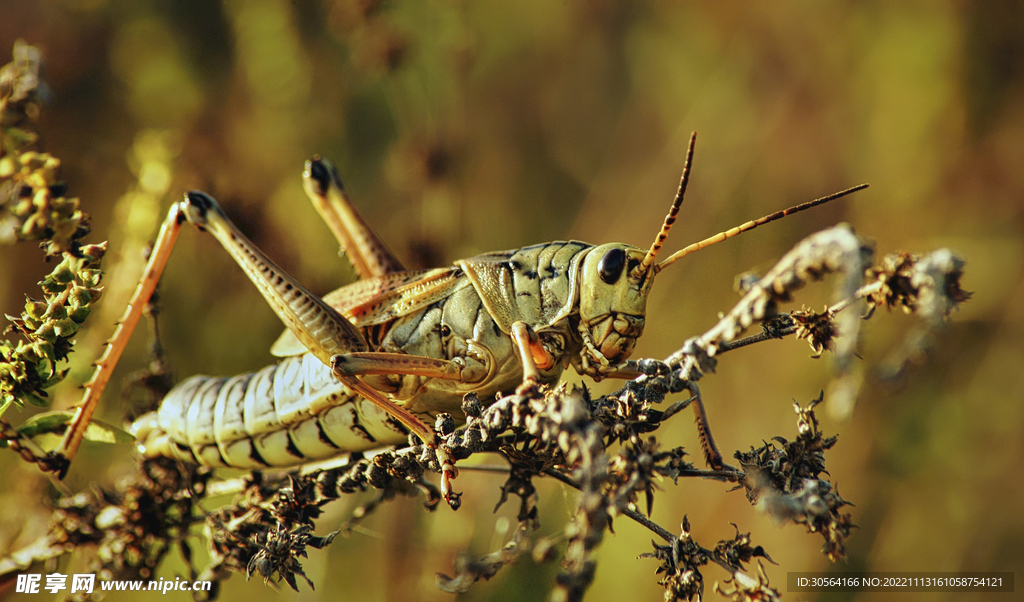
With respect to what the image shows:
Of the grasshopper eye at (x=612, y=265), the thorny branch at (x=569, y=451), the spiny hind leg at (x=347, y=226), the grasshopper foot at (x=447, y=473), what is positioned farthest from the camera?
the spiny hind leg at (x=347, y=226)

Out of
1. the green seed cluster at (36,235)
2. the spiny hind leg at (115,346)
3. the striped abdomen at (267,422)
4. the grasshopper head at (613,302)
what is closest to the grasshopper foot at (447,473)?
the striped abdomen at (267,422)

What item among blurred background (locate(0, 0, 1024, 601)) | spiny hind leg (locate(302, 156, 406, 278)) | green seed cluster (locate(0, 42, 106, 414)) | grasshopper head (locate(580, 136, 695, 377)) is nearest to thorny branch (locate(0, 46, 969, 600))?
green seed cluster (locate(0, 42, 106, 414))

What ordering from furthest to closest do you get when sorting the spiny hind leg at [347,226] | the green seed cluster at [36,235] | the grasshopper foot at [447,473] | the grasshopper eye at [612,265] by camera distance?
the spiny hind leg at [347,226], the grasshopper eye at [612,265], the grasshopper foot at [447,473], the green seed cluster at [36,235]

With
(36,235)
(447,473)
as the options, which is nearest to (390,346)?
(447,473)

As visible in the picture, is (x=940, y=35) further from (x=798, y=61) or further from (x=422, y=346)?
(x=422, y=346)

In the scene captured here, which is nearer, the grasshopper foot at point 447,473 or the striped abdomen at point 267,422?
the grasshopper foot at point 447,473

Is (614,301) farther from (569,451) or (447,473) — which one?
(569,451)

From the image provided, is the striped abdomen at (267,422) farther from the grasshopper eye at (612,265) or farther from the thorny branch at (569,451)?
the grasshopper eye at (612,265)

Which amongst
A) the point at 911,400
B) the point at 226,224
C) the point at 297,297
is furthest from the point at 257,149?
the point at 911,400
